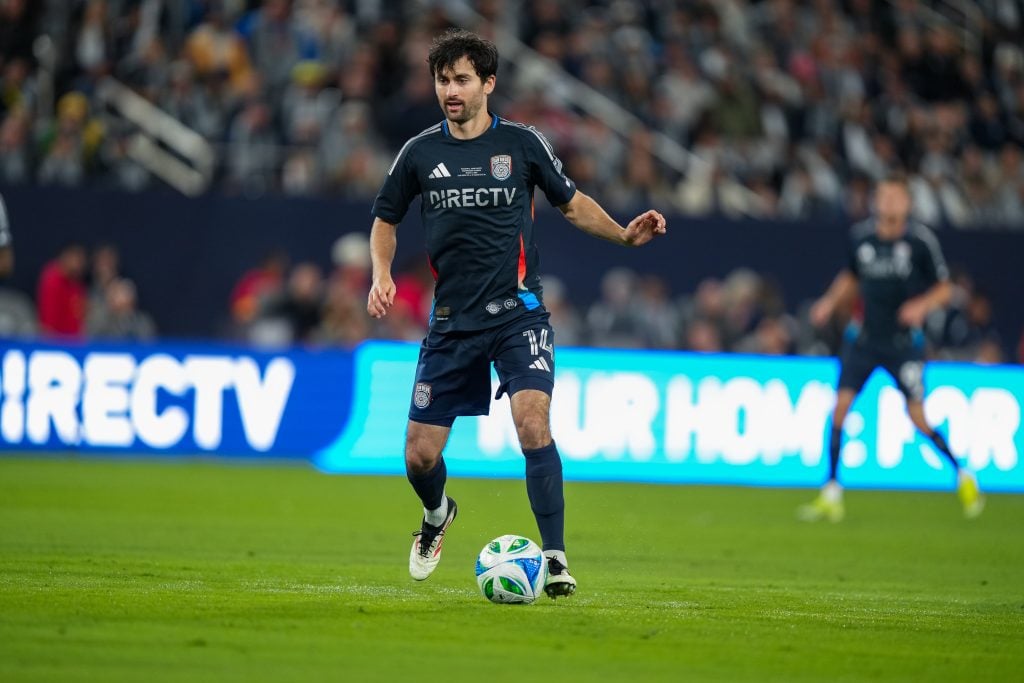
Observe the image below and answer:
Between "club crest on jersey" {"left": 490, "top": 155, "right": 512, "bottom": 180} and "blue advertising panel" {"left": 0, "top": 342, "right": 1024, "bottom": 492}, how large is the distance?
8.93 m

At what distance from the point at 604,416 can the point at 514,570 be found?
9518mm

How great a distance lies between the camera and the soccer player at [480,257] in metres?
7.64

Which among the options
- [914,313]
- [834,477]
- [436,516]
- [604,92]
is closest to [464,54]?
[436,516]

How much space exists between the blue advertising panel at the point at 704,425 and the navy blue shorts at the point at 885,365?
2.97m

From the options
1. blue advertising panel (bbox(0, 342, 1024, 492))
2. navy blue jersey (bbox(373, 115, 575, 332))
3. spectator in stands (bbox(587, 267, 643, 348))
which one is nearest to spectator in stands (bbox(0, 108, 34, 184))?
blue advertising panel (bbox(0, 342, 1024, 492))

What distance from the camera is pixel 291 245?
63.9 feet

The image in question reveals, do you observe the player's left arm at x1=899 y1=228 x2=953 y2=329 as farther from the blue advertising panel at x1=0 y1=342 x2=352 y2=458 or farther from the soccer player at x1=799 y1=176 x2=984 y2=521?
the blue advertising panel at x1=0 y1=342 x2=352 y2=458

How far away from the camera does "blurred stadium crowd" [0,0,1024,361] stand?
1853 centimetres

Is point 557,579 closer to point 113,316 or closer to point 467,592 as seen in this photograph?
point 467,592

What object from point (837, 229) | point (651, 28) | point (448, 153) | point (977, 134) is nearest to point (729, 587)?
point (448, 153)

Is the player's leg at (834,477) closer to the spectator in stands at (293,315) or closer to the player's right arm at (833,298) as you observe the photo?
the player's right arm at (833,298)

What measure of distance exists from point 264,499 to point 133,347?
11.6ft

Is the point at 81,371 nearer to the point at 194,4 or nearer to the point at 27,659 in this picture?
the point at 194,4

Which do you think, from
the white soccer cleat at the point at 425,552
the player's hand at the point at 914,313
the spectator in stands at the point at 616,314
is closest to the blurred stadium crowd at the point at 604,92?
the spectator in stands at the point at 616,314
